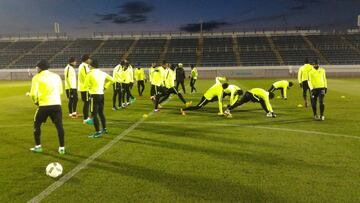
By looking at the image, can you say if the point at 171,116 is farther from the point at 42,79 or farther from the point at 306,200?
the point at 306,200

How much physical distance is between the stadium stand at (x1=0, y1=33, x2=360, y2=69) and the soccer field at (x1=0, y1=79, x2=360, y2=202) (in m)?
45.8

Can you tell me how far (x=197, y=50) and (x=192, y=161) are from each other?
195 ft

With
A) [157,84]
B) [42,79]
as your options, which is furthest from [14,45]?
[42,79]

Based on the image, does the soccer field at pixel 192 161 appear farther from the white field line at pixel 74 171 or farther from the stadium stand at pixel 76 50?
the stadium stand at pixel 76 50

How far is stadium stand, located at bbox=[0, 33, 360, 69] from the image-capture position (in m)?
58.2

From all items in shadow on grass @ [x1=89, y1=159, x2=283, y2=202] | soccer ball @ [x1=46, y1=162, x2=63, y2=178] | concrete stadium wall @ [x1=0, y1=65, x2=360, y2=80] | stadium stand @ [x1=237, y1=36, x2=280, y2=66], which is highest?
stadium stand @ [x1=237, y1=36, x2=280, y2=66]

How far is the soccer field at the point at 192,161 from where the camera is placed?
5297 mm

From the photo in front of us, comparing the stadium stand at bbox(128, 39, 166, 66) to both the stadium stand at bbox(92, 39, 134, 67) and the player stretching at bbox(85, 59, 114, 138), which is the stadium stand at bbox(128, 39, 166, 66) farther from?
the player stretching at bbox(85, 59, 114, 138)

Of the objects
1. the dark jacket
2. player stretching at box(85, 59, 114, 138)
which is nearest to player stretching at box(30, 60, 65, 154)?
player stretching at box(85, 59, 114, 138)

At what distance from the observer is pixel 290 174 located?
6.17 metres

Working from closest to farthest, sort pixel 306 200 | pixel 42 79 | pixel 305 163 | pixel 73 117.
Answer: pixel 306 200, pixel 305 163, pixel 42 79, pixel 73 117

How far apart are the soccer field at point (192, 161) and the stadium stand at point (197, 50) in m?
45.8

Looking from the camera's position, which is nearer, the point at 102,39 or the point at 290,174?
the point at 290,174

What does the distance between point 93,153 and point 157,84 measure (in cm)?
847
